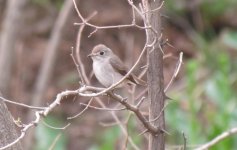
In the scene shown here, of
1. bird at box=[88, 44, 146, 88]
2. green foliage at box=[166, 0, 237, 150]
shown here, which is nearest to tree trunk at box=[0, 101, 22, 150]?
bird at box=[88, 44, 146, 88]

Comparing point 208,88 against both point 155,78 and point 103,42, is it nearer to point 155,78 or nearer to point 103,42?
point 103,42

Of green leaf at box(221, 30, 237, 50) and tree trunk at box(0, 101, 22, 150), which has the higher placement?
tree trunk at box(0, 101, 22, 150)

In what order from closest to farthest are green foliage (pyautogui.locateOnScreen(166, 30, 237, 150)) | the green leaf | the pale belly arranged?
the pale belly → green foliage (pyautogui.locateOnScreen(166, 30, 237, 150)) → the green leaf

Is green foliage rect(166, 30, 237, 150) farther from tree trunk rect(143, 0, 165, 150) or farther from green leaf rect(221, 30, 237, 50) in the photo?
tree trunk rect(143, 0, 165, 150)

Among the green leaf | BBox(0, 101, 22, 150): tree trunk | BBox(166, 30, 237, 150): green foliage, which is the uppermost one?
BBox(0, 101, 22, 150): tree trunk


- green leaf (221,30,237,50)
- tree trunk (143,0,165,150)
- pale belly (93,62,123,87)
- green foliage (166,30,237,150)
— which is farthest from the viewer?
green leaf (221,30,237,50)

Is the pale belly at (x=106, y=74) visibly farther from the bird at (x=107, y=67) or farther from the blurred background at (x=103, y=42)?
the blurred background at (x=103, y=42)

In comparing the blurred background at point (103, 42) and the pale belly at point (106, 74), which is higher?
the pale belly at point (106, 74)

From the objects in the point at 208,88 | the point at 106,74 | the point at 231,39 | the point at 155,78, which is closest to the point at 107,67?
the point at 106,74

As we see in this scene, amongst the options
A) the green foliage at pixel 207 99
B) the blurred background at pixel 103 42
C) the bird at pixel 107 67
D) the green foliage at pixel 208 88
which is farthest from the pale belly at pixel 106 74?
the blurred background at pixel 103 42
